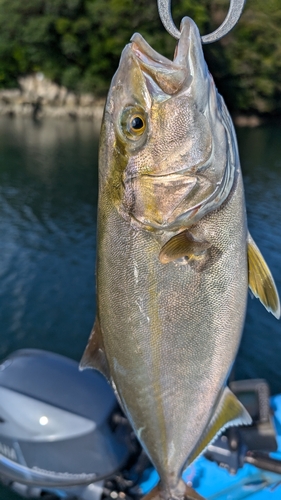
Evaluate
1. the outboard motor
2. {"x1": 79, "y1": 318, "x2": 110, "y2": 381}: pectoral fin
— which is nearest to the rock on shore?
the outboard motor

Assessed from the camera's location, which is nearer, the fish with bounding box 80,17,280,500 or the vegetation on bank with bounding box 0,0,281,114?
the fish with bounding box 80,17,280,500

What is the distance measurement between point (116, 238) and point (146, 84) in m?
0.57

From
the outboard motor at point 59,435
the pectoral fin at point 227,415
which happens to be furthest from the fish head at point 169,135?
the outboard motor at point 59,435

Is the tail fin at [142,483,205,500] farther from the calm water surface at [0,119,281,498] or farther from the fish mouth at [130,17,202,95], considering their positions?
the calm water surface at [0,119,281,498]

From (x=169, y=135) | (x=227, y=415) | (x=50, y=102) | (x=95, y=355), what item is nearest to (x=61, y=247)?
(x=95, y=355)

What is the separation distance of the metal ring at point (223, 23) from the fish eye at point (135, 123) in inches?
13.4

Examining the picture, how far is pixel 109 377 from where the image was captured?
6.51ft

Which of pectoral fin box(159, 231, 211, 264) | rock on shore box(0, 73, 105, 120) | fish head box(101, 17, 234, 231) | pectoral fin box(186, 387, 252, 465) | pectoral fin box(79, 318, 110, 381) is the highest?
fish head box(101, 17, 234, 231)

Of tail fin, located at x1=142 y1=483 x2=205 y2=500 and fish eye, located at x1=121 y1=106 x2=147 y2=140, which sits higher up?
fish eye, located at x1=121 y1=106 x2=147 y2=140

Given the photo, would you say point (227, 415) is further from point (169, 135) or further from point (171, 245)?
point (169, 135)

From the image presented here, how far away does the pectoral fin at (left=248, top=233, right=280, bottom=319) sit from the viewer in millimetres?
1791

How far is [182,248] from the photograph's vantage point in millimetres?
1645

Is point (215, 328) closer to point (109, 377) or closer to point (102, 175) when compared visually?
point (109, 377)

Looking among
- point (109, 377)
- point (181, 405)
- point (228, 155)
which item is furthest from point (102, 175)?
point (181, 405)
